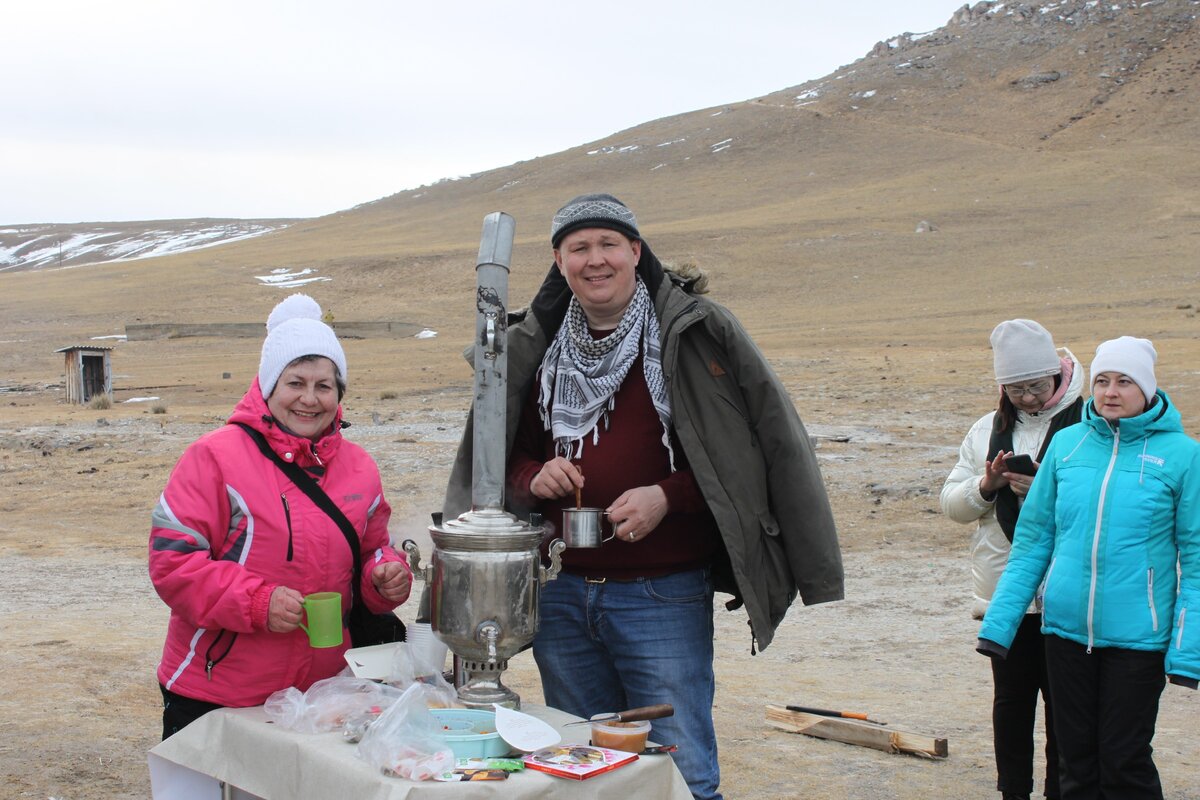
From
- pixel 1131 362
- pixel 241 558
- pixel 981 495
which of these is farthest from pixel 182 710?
pixel 1131 362

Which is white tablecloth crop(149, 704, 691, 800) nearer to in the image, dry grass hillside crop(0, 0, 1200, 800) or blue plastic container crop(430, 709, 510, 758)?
blue plastic container crop(430, 709, 510, 758)

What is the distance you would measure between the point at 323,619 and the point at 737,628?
5285mm

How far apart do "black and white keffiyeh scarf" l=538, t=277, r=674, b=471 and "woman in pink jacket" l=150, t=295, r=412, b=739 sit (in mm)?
522

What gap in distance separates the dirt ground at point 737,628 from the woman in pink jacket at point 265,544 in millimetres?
605

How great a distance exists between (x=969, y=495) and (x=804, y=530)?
162cm

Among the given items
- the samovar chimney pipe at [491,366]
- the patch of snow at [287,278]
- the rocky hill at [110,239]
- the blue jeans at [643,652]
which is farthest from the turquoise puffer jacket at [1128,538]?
the rocky hill at [110,239]

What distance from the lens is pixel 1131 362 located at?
3926 millimetres

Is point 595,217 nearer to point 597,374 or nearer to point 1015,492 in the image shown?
point 597,374

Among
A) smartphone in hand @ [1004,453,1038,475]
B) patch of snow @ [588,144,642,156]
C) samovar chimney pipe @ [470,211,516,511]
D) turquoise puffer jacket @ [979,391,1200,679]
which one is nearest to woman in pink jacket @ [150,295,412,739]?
samovar chimney pipe @ [470,211,516,511]

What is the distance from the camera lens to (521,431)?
3.51 metres

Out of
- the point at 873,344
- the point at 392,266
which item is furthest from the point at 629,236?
the point at 392,266

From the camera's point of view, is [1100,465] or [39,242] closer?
[1100,465]

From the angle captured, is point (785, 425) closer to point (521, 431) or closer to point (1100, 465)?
point (521, 431)

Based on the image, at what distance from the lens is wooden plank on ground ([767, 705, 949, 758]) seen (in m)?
5.40
